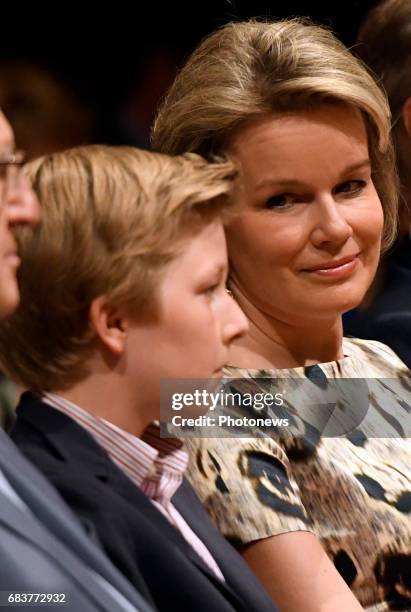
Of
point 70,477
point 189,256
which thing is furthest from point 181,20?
point 70,477

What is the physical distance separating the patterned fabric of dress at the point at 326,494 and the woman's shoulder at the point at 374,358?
0.54ft

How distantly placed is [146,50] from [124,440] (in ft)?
5.87

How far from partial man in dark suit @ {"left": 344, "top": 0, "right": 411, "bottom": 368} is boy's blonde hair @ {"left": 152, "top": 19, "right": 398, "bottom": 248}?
44 centimetres

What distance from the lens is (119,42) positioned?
298 cm

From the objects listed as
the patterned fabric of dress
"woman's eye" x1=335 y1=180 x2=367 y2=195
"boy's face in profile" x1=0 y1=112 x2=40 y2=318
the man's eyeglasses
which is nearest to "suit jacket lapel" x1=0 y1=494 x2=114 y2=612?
"boy's face in profile" x1=0 y1=112 x2=40 y2=318

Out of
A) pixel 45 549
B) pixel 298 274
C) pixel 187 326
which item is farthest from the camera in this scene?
pixel 298 274

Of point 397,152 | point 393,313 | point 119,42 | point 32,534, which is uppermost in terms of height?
point 32,534

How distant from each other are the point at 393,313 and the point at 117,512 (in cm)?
110

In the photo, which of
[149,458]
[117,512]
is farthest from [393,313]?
[117,512]

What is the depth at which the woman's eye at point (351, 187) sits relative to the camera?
1.93m

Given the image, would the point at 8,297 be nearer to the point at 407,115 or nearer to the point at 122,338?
the point at 122,338

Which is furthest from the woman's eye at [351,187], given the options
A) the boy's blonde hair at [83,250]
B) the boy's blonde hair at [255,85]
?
the boy's blonde hair at [83,250]

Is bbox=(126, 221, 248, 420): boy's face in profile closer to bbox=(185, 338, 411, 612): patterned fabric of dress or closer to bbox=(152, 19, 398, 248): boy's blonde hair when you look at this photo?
bbox=(185, 338, 411, 612): patterned fabric of dress

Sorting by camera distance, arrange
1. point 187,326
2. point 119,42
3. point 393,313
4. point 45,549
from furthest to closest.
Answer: point 119,42 < point 393,313 < point 187,326 < point 45,549
